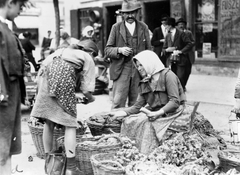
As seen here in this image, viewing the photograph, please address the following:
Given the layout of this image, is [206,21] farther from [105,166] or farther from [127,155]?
[105,166]

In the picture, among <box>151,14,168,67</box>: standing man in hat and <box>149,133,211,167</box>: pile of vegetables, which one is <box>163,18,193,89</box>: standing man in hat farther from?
<box>149,133,211,167</box>: pile of vegetables

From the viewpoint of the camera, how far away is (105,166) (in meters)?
4.28

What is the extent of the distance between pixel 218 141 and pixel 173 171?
1823 mm

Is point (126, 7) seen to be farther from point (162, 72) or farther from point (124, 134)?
point (124, 134)

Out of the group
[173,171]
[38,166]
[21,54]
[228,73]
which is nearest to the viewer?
[21,54]

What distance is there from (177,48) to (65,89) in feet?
18.0

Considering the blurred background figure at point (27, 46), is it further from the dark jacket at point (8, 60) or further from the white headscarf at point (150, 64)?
the dark jacket at point (8, 60)

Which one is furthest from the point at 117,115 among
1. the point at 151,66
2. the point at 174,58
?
the point at 174,58

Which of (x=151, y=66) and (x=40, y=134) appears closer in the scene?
(x=151, y=66)

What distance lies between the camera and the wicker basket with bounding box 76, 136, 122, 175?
479 cm

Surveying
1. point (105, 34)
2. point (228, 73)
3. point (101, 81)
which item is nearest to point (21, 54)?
point (101, 81)

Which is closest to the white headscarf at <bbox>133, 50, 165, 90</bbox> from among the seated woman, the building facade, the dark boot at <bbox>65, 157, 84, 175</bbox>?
the seated woman

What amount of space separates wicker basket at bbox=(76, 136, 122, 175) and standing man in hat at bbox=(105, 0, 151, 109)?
5.93ft

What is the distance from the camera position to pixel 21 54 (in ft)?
12.1
